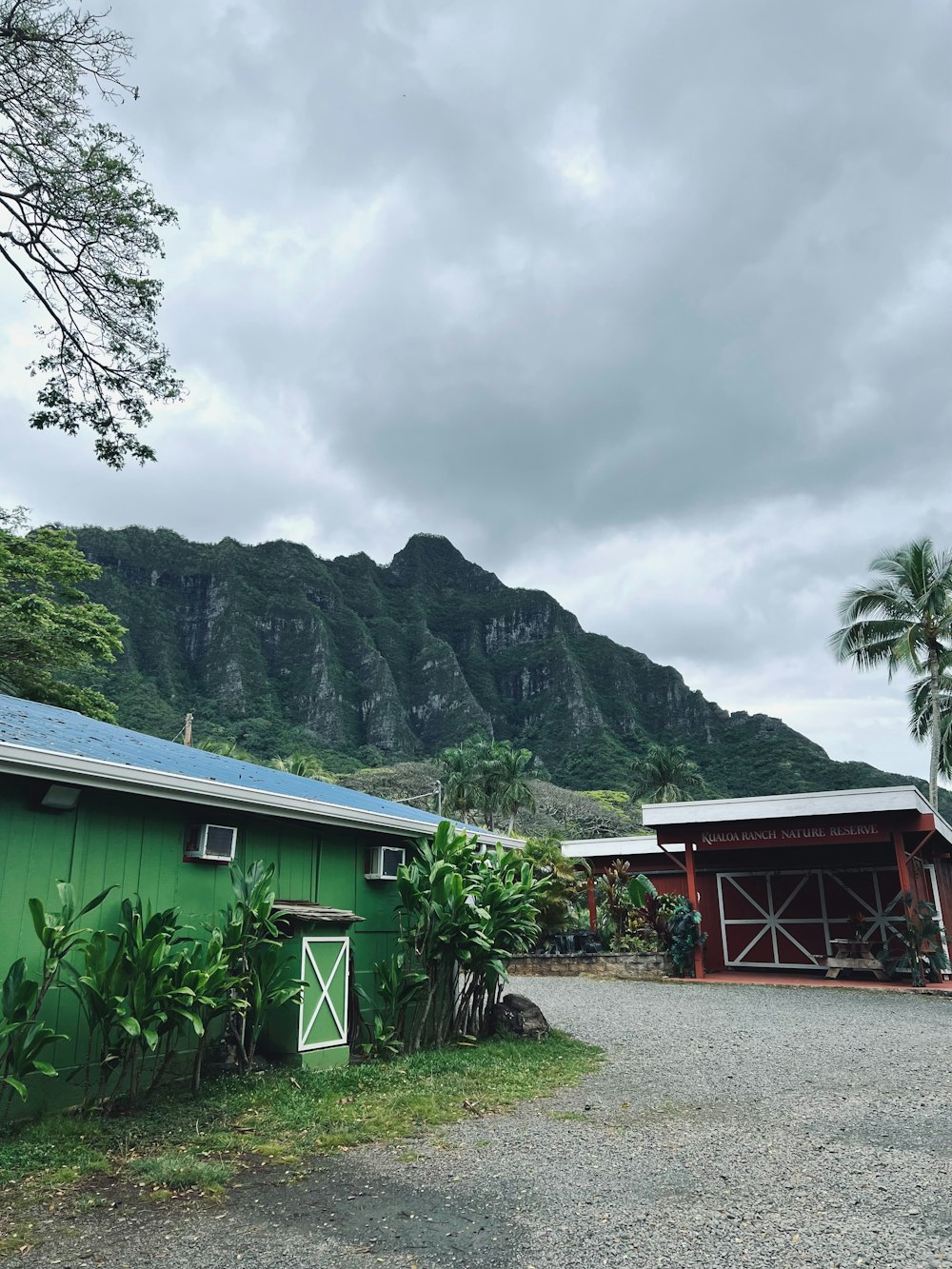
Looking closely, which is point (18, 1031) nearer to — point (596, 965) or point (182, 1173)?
point (182, 1173)

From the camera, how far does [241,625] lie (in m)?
87.9

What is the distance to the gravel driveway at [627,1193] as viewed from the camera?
10.1 ft

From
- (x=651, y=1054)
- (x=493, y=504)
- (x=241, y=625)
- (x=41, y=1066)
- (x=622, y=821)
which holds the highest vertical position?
(x=241, y=625)

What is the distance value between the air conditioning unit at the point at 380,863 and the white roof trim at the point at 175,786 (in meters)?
0.22

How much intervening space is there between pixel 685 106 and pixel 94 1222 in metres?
12.1

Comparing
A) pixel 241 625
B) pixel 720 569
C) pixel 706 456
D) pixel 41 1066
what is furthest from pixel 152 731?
pixel 41 1066

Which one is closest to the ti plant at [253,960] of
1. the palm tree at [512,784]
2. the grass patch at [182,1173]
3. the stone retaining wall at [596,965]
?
the grass patch at [182,1173]

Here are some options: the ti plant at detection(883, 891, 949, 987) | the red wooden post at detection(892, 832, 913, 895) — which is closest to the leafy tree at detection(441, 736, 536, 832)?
the ti plant at detection(883, 891, 949, 987)

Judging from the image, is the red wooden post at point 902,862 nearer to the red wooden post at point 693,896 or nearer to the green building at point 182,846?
the red wooden post at point 693,896

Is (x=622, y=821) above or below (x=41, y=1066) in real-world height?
above

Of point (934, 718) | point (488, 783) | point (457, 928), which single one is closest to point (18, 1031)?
point (457, 928)

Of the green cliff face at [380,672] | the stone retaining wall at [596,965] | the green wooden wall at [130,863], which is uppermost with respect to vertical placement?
the green cliff face at [380,672]

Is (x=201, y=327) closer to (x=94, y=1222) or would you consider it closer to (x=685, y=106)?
(x=685, y=106)

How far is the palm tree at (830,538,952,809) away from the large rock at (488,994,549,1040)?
17.0m
